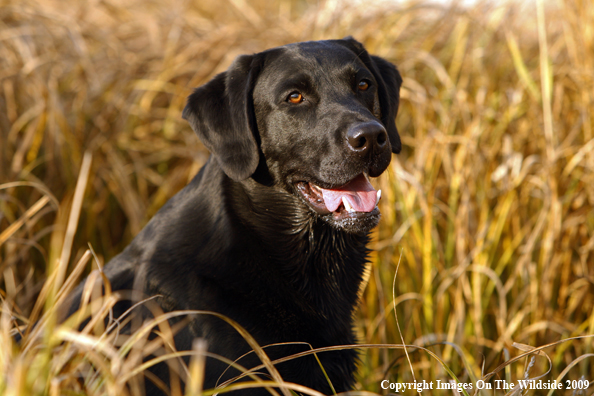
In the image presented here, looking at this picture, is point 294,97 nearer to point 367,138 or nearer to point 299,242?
point 367,138

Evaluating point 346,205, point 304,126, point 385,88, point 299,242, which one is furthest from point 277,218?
point 385,88

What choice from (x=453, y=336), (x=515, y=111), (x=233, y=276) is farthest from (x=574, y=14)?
(x=233, y=276)

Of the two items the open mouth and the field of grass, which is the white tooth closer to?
the open mouth

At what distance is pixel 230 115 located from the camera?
2.22m

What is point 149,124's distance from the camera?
14.2 ft

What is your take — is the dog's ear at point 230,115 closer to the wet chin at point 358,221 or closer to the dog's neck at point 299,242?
the dog's neck at point 299,242

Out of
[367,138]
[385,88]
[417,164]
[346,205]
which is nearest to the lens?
[367,138]

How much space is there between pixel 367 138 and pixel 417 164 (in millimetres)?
1390

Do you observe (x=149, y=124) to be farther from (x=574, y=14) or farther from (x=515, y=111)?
(x=574, y=14)

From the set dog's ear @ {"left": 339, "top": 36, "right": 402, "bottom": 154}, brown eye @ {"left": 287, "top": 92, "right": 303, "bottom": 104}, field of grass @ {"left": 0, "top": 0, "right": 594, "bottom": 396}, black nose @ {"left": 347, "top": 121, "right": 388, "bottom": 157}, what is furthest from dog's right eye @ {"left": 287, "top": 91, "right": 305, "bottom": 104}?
field of grass @ {"left": 0, "top": 0, "right": 594, "bottom": 396}

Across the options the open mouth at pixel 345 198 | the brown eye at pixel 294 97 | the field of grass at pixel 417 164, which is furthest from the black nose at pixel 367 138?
the field of grass at pixel 417 164

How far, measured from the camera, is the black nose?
1989mm

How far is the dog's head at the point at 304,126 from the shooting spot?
6.81ft

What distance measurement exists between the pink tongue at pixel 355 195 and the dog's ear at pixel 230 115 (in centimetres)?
34
